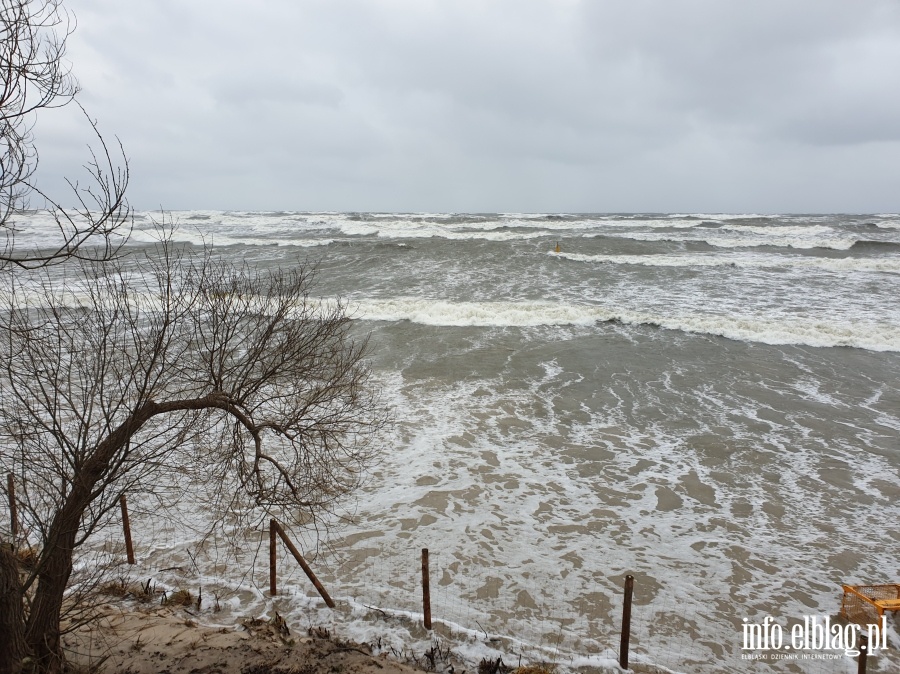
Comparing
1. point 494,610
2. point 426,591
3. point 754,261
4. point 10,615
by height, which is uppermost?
point 754,261

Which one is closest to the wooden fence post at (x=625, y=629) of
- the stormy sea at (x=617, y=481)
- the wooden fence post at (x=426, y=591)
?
the stormy sea at (x=617, y=481)

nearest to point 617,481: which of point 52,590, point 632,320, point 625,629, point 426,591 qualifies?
point 625,629

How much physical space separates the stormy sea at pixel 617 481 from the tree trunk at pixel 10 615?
103 inches

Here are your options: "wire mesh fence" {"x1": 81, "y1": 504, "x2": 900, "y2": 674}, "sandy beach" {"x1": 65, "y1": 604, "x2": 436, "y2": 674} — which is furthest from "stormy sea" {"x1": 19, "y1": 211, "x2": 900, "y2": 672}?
"sandy beach" {"x1": 65, "y1": 604, "x2": 436, "y2": 674}

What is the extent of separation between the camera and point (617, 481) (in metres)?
9.94

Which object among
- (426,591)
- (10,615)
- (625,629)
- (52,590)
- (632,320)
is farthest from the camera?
(632,320)

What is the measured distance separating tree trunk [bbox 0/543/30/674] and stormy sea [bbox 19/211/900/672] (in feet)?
8.57

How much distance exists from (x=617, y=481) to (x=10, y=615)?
29.5 feet

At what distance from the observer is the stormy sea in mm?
6496

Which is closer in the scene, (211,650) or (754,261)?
(211,650)

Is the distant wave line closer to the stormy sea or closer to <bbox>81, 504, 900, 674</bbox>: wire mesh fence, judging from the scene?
the stormy sea

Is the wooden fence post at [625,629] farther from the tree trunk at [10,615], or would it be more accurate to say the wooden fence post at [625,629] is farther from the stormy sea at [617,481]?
the tree trunk at [10,615]

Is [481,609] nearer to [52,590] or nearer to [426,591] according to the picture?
[426,591]

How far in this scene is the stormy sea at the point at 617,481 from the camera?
21.3 ft
